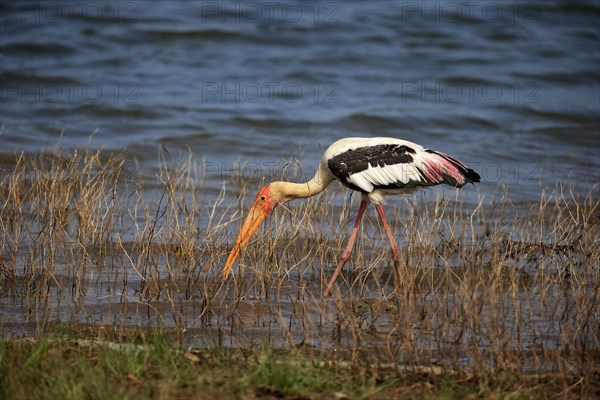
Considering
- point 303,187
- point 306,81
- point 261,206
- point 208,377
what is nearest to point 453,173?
point 303,187

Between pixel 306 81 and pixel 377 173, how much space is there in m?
12.6

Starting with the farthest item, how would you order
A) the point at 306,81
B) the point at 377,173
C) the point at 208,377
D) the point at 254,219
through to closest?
the point at 306,81
the point at 254,219
the point at 377,173
the point at 208,377

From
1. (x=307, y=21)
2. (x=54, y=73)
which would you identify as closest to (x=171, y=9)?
(x=307, y=21)

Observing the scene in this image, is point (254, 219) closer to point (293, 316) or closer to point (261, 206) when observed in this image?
point (261, 206)

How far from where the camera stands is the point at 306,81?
2091 centimetres

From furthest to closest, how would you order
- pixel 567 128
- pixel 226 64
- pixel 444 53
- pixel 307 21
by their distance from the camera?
1. pixel 307 21
2. pixel 444 53
3. pixel 226 64
4. pixel 567 128

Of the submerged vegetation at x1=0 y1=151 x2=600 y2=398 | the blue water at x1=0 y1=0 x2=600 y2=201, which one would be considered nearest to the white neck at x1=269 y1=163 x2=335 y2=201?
the submerged vegetation at x1=0 y1=151 x2=600 y2=398

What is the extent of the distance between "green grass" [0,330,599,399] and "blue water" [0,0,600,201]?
5.87 metres

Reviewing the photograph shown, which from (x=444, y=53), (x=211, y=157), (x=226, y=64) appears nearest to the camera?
(x=211, y=157)

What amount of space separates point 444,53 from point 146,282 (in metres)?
17.6

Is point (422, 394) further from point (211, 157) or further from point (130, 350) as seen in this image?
point (211, 157)

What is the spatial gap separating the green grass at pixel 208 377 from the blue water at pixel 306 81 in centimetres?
587

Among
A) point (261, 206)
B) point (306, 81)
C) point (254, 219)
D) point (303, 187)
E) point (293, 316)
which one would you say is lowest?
point (293, 316)

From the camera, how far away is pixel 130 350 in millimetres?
5789
